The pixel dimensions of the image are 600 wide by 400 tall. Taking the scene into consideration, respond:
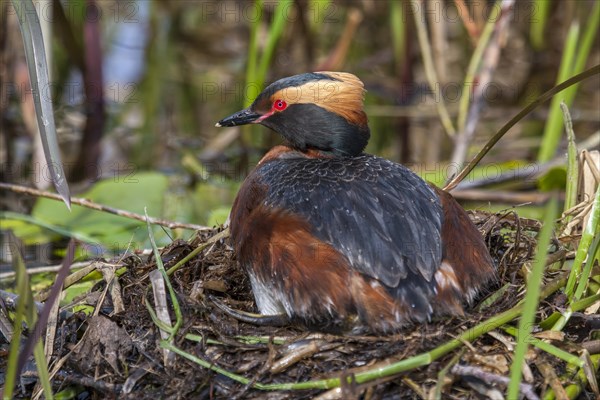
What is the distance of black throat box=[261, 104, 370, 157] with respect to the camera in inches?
187

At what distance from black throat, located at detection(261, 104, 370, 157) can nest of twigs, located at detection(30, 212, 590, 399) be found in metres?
1.01

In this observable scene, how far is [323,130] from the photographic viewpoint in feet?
15.7

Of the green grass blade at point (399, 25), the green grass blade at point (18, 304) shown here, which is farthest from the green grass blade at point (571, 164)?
the green grass blade at point (399, 25)

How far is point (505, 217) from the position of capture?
15.4 feet

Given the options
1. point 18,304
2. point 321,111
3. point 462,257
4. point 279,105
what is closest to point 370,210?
point 462,257

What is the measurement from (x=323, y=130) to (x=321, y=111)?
10 centimetres

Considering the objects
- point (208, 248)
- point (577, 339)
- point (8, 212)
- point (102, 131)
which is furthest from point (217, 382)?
point (102, 131)

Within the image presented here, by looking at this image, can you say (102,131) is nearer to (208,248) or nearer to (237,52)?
(237,52)

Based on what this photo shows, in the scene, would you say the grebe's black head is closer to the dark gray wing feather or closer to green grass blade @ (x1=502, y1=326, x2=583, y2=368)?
the dark gray wing feather

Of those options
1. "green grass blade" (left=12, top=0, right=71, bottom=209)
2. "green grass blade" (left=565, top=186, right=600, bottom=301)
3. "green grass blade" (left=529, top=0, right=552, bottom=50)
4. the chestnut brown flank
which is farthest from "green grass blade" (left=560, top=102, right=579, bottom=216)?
"green grass blade" (left=529, top=0, right=552, bottom=50)

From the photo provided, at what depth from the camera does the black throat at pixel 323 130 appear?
15.6 ft

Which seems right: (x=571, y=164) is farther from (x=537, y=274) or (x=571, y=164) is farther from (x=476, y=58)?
(x=476, y=58)

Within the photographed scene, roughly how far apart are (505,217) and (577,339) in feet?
3.28

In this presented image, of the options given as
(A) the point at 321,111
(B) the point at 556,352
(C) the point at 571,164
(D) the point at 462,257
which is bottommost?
(B) the point at 556,352
